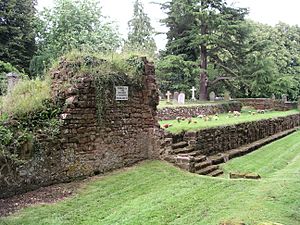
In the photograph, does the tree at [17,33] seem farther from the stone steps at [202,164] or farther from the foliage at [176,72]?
the stone steps at [202,164]

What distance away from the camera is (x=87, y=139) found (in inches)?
330

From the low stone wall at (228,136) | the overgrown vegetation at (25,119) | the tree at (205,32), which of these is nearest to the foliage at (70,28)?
the tree at (205,32)

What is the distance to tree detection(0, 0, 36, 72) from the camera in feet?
84.1

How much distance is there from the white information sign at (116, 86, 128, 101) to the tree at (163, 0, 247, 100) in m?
16.5

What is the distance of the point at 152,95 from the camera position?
10.4 meters

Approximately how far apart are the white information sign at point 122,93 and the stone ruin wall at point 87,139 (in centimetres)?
14

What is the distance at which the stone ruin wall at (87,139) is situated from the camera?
23.4ft

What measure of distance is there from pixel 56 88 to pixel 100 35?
24885mm

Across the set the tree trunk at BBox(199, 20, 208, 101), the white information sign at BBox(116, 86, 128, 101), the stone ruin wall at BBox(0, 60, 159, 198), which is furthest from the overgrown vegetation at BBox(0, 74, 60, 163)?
the tree trunk at BBox(199, 20, 208, 101)

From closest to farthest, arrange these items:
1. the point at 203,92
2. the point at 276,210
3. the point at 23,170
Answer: the point at 276,210
the point at 23,170
the point at 203,92

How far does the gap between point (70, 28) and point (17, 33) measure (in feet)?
17.6

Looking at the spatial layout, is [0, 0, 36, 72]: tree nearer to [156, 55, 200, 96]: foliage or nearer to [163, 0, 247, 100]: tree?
[156, 55, 200, 96]: foliage

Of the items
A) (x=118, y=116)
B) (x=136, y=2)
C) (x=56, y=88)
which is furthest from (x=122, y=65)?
(x=136, y=2)

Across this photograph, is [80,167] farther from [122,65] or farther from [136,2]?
[136,2]
